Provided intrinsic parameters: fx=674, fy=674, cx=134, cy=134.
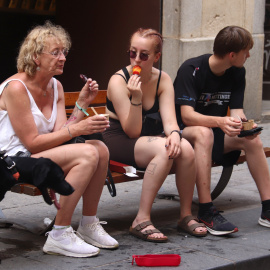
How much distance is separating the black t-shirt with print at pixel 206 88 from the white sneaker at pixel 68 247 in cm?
144

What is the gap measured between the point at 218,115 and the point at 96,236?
59.6 inches

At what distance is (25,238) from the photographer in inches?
176

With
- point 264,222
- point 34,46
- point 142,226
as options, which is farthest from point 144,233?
point 34,46

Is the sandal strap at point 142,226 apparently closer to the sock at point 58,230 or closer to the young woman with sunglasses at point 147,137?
the young woman with sunglasses at point 147,137

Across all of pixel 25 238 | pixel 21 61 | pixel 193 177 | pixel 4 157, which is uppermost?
pixel 21 61

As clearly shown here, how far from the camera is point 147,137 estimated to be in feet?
15.1

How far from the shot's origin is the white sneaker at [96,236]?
4.20 m

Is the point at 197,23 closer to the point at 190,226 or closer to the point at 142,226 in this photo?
the point at 190,226

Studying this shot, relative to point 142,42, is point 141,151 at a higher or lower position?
lower

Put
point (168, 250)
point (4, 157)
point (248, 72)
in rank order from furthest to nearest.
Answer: point (248, 72)
point (168, 250)
point (4, 157)

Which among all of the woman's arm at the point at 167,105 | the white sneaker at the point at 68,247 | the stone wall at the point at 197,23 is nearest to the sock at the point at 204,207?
the woman's arm at the point at 167,105

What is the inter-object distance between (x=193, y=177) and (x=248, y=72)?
17.8ft

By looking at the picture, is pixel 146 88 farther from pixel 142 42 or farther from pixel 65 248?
pixel 65 248

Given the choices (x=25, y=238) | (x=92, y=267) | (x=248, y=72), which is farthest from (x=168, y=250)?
(x=248, y=72)
